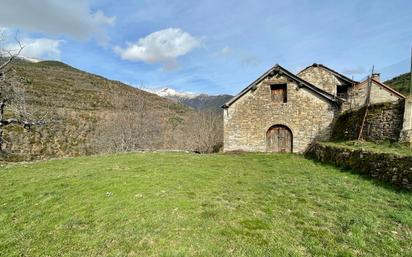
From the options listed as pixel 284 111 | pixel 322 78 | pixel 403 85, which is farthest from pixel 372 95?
pixel 403 85

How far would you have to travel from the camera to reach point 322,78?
3058 cm

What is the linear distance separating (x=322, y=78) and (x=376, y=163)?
67.5ft

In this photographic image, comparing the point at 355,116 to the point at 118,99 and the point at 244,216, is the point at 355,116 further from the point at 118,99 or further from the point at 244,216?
the point at 118,99

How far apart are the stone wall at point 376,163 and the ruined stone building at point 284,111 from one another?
6.80m

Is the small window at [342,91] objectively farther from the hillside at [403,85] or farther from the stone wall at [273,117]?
the hillside at [403,85]

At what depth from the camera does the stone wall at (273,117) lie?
2398 cm

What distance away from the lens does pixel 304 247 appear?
599 cm

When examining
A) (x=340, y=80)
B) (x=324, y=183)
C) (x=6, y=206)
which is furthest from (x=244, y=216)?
(x=340, y=80)

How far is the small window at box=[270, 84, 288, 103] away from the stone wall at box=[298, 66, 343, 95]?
6.53m

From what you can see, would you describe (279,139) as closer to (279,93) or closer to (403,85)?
(279,93)

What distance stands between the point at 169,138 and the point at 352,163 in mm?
34837

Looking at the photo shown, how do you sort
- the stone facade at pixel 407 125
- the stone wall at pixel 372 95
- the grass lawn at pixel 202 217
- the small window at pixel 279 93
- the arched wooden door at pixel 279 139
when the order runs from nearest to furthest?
1. the grass lawn at pixel 202 217
2. the stone facade at pixel 407 125
3. the arched wooden door at pixel 279 139
4. the small window at pixel 279 93
5. the stone wall at pixel 372 95

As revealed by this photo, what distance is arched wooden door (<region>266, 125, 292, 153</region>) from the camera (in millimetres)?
24766

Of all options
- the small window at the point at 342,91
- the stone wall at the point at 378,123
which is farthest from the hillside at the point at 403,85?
the stone wall at the point at 378,123
